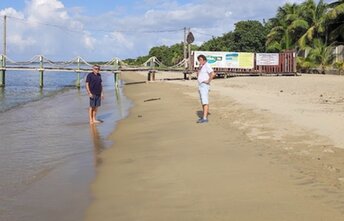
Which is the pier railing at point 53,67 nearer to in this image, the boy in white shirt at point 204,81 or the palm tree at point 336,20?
the palm tree at point 336,20

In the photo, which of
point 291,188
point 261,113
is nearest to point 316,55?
point 261,113

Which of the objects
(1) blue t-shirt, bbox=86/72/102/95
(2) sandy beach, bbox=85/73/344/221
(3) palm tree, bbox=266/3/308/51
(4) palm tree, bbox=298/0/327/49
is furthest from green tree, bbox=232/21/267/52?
(2) sandy beach, bbox=85/73/344/221

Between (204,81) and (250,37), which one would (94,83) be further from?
(250,37)

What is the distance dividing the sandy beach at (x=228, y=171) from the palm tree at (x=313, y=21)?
32171 millimetres

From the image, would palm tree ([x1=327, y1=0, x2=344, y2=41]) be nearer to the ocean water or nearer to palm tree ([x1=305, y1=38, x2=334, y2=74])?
palm tree ([x1=305, y1=38, x2=334, y2=74])

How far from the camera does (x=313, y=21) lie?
42.9m

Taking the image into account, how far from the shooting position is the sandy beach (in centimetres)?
457

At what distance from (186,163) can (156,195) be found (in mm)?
1566

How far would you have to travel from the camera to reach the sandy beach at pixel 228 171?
4.57 m

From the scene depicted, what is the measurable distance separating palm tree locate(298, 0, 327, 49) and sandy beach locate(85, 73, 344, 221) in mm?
32171

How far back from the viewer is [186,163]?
6711mm

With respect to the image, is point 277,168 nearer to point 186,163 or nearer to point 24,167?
point 186,163

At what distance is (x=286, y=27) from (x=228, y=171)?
43.1 metres

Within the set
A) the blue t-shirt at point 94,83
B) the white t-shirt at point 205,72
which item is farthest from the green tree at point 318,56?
the white t-shirt at point 205,72
